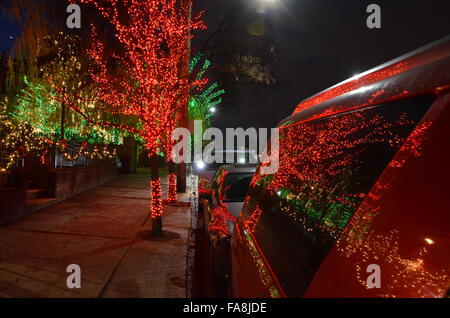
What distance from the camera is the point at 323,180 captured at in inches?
56.6

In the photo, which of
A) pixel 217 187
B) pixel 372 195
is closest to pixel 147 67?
pixel 217 187

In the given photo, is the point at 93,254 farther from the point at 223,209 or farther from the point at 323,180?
the point at 323,180

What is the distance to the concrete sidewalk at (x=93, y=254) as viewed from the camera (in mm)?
3838

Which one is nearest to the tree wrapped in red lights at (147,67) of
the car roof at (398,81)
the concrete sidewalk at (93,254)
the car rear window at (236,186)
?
the concrete sidewalk at (93,254)

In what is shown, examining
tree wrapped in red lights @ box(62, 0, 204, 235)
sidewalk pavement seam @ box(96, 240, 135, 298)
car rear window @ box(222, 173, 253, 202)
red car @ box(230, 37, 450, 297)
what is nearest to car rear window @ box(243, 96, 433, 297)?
red car @ box(230, 37, 450, 297)

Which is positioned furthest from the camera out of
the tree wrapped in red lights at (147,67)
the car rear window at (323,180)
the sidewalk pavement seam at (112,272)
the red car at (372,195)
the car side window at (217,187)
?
the tree wrapped in red lights at (147,67)

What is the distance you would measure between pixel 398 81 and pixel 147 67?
681cm

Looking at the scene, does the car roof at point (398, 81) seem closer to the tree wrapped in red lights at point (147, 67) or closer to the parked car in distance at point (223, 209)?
the parked car in distance at point (223, 209)

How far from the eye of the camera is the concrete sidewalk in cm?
384

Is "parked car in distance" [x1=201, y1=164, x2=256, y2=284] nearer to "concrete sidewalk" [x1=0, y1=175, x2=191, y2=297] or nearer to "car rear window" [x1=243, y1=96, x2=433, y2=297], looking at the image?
"concrete sidewalk" [x1=0, y1=175, x2=191, y2=297]

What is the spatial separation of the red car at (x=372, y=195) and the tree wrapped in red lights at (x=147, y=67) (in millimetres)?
5153

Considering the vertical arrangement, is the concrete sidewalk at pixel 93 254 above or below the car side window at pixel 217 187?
below

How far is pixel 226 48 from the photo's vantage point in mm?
13219
